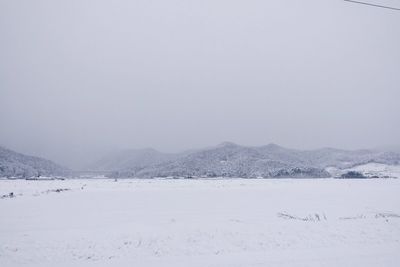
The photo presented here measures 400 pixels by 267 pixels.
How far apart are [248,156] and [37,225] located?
147 m

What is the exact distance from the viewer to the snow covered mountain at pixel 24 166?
120 m

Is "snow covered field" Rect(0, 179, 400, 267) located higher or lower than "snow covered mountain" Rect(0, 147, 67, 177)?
lower

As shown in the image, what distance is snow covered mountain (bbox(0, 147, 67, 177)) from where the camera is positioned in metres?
120

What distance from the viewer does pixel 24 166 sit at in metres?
131

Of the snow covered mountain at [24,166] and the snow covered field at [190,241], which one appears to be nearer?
the snow covered field at [190,241]

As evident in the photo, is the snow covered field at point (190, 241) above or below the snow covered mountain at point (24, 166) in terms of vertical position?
below

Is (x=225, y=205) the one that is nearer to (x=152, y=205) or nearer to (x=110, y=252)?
(x=152, y=205)

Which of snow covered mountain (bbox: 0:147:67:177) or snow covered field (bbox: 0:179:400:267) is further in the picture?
snow covered mountain (bbox: 0:147:67:177)

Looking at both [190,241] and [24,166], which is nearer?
[190,241]

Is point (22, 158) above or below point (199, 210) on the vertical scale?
above

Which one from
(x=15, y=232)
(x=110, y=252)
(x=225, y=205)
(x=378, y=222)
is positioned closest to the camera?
(x=110, y=252)

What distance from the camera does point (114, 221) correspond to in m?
21.9

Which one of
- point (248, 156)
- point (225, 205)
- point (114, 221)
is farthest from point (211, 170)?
point (114, 221)

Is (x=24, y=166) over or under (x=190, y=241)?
over
